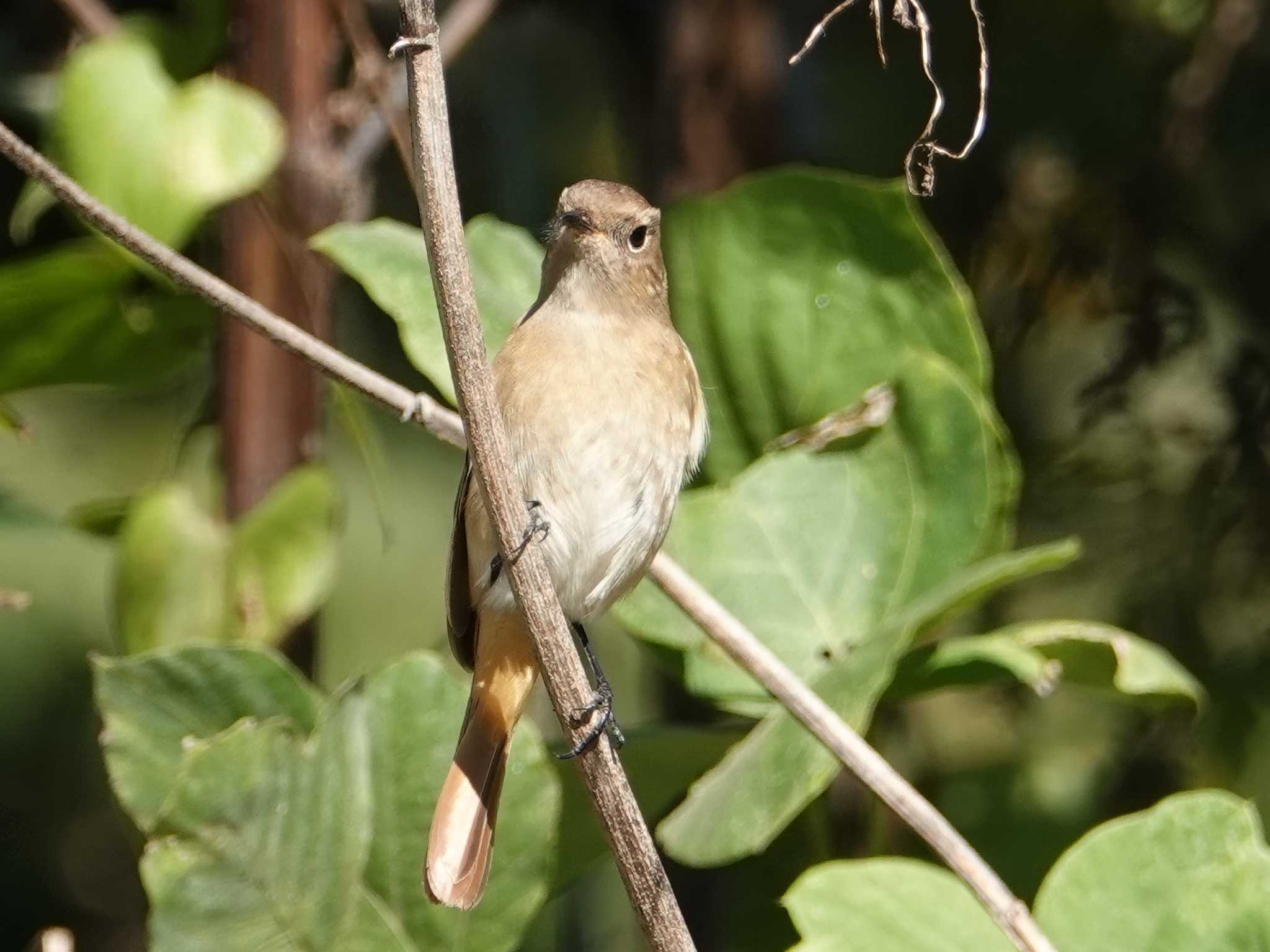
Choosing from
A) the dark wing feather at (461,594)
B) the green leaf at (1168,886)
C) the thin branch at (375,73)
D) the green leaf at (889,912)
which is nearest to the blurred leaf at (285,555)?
the dark wing feather at (461,594)

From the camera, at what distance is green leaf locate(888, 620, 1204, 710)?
2.11 metres

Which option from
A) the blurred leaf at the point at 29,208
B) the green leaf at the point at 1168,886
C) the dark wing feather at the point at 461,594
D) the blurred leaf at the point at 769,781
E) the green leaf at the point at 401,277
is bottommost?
the green leaf at the point at 1168,886

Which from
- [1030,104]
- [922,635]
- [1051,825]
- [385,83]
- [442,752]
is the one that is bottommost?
[1051,825]

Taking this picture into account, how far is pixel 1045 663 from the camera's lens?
7.04ft

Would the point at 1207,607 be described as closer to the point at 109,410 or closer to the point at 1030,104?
the point at 1030,104

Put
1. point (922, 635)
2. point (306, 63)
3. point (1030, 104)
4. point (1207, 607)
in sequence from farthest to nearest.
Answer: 1. point (1030, 104)
2. point (1207, 607)
3. point (306, 63)
4. point (922, 635)

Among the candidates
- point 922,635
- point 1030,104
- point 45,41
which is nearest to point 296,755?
point 922,635

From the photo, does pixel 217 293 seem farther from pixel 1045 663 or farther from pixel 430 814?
pixel 1045 663

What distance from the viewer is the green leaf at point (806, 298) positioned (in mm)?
2393

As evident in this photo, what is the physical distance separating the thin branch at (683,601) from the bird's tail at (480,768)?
9.3 inches

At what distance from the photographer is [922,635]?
2.17 meters

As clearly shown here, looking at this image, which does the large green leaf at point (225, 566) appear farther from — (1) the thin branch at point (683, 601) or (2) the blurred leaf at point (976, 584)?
(2) the blurred leaf at point (976, 584)

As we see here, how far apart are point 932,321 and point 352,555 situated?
5.70 feet

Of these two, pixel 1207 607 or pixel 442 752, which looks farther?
pixel 1207 607
